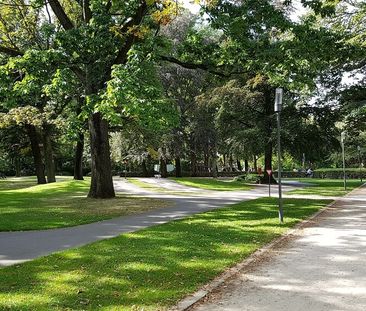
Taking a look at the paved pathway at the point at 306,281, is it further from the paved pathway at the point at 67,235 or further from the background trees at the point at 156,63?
the background trees at the point at 156,63

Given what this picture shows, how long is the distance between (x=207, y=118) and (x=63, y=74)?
78.3ft

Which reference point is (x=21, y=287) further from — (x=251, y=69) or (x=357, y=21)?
(x=357, y=21)

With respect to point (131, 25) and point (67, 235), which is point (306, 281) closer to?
point (67, 235)

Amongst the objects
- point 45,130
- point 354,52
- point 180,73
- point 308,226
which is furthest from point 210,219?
point 180,73

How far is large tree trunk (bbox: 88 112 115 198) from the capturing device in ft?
58.6

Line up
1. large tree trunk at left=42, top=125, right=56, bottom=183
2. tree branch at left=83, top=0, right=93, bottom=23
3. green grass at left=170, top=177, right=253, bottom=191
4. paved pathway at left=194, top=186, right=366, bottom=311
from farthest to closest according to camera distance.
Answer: large tree trunk at left=42, top=125, right=56, bottom=183, green grass at left=170, top=177, right=253, bottom=191, tree branch at left=83, top=0, right=93, bottom=23, paved pathway at left=194, top=186, right=366, bottom=311

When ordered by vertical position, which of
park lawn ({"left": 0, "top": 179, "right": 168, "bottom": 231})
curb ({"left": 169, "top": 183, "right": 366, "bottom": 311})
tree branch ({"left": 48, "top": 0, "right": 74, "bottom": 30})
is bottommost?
curb ({"left": 169, "top": 183, "right": 366, "bottom": 311})

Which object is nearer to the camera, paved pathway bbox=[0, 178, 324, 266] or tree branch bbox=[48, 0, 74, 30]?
paved pathway bbox=[0, 178, 324, 266]

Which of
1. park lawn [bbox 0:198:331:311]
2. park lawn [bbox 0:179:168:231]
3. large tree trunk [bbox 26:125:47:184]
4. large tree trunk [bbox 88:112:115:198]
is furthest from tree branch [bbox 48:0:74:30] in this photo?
large tree trunk [bbox 26:125:47:184]

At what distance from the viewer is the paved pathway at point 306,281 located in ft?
16.0

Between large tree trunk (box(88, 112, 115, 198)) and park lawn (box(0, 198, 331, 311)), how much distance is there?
25.8 feet

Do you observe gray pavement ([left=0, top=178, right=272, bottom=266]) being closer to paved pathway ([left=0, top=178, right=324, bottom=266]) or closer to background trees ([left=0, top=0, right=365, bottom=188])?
paved pathway ([left=0, top=178, right=324, bottom=266])

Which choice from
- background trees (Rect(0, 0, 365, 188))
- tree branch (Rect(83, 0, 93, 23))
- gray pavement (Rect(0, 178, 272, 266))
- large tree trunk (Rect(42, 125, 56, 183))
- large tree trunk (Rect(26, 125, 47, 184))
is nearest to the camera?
gray pavement (Rect(0, 178, 272, 266))

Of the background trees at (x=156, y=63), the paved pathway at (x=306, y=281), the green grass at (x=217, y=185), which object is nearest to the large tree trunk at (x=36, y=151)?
the background trees at (x=156, y=63)
